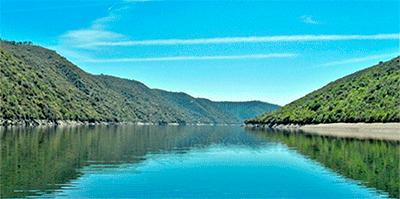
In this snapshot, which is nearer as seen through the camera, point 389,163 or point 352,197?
point 352,197

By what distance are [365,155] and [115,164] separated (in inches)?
1377

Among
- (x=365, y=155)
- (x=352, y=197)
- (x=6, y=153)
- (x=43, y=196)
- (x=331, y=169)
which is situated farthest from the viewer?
(x=365, y=155)

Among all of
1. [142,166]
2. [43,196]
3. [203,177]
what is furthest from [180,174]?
[43,196]

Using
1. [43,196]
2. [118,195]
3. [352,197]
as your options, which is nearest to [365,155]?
[352,197]

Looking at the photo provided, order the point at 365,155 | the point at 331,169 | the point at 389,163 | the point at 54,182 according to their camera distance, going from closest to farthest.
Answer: the point at 54,182 → the point at 331,169 → the point at 389,163 → the point at 365,155

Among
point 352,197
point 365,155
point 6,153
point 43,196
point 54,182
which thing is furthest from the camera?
point 365,155

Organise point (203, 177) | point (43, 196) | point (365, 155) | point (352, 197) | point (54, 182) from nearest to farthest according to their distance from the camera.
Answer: point (43, 196) → point (352, 197) → point (54, 182) → point (203, 177) → point (365, 155)

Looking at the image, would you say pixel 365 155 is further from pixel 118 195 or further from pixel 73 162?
pixel 118 195

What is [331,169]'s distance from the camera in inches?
2229

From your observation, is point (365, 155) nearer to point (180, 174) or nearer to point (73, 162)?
point (180, 174)

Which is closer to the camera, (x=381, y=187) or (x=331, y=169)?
(x=381, y=187)

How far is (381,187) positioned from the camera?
139 ft

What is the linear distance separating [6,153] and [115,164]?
1563 centimetres

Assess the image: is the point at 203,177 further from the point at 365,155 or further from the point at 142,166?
the point at 365,155
